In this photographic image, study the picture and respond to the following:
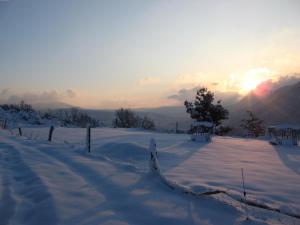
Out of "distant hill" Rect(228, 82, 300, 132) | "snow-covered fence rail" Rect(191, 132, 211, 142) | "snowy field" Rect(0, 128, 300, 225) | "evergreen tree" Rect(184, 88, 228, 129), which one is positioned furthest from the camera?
"distant hill" Rect(228, 82, 300, 132)

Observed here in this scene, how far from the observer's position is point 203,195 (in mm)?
6812

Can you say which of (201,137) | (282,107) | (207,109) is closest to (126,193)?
(201,137)

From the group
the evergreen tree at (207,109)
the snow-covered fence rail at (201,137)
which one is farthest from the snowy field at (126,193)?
the evergreen tree at (207,109)

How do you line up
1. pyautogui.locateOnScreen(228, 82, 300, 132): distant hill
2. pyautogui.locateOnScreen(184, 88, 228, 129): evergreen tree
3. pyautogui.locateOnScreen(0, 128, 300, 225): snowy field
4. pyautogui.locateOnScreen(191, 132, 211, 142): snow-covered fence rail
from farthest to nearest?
pyautogui.locateOnScreen(228, 82, 300, 132): distant hill < pyautogui.locateOnScreen(184, 88, 228, 129): evergreen tree < pyautogui.locateOnScreen(191, 132, 211, 142): snow-covered fence rail < pyautogui.locateOnScreen(0, 128, 300, 225): snowy field

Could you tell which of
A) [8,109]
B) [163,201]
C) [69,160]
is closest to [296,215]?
[163,201]

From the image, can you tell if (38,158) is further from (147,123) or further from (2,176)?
(147,123)

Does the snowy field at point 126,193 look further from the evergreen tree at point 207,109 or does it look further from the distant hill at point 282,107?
the distant hill at point 282,107

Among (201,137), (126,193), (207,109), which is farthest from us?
(207,109)

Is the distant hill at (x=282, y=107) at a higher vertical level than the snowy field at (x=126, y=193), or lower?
higher

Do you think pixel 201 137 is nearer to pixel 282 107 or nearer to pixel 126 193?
pixel 126 193

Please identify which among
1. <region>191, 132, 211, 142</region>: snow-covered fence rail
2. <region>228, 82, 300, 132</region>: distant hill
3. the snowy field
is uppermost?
<region>228, 82, 300, 132</region>: distant hill

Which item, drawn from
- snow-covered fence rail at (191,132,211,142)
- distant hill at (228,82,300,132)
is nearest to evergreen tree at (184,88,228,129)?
snow-covered fence rail at (191,132,211,142)

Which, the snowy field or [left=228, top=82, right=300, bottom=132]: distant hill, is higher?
[left=228, top=82, right=300, bottom=132]: distant hill

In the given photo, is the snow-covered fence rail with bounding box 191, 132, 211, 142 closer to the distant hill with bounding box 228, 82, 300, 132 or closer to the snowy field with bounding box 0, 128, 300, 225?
the snowy field with bounding box 0, 128, 300, 225
